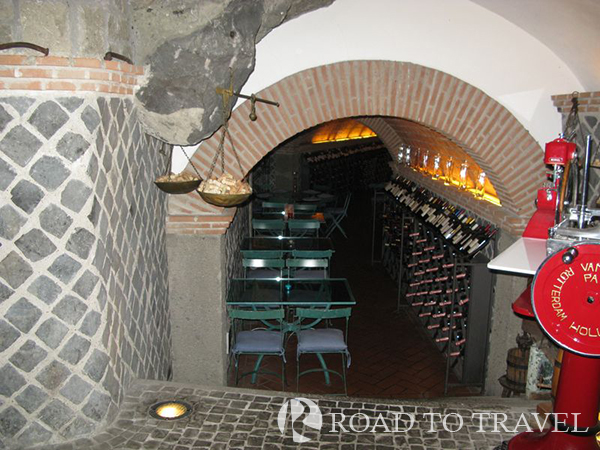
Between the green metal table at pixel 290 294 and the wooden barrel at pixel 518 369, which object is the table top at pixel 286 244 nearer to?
the green metal table at pixel 290 294

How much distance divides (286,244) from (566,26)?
165 inches

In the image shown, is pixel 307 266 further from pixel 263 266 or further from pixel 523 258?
pixel 523 258

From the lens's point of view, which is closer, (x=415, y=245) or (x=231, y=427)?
(x=231, y=427)

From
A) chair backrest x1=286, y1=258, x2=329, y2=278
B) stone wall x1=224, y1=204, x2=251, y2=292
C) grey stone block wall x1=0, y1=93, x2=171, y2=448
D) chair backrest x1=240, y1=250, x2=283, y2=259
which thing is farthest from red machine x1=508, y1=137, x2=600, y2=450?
chair backrest x1=240, y1=250, x2=283, y2=259

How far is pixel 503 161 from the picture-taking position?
4.92 meters

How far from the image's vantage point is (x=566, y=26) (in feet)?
14.0

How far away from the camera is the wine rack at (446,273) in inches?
211

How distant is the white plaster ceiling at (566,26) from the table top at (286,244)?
3484 mm

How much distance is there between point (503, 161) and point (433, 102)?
2.81 ft

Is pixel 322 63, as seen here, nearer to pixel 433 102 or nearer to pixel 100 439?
pixel 433 102

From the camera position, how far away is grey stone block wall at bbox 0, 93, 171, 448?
297cm

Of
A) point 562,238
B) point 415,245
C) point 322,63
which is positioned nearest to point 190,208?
point 322,63

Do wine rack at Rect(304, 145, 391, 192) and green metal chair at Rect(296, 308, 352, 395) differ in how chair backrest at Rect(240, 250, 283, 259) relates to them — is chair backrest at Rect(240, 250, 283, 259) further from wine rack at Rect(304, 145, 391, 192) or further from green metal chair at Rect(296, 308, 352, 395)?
wine rack at Rect(304, 145, 391, 192)

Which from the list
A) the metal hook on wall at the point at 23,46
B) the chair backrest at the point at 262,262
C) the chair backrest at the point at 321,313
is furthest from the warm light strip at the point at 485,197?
the metal hook on wall at the point at 23,46
